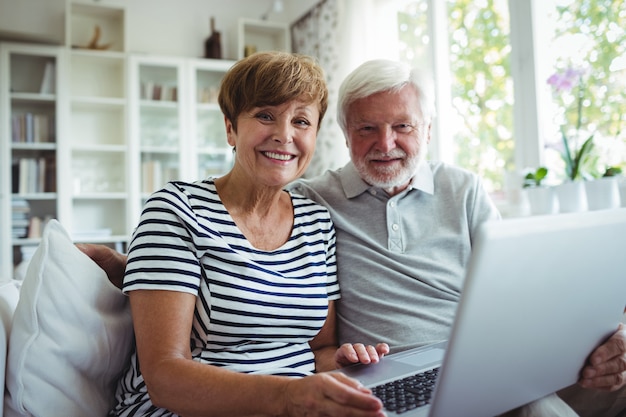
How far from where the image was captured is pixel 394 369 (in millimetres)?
929

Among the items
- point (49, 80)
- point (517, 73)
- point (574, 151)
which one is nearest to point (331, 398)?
point (574, 151)

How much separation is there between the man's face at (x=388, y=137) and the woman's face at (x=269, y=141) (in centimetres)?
30

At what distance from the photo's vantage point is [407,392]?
807 millimetres

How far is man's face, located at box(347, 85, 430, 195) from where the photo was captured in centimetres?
146

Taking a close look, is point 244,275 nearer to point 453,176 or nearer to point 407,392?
point 407,392

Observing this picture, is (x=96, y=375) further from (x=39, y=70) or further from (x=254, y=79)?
(x=39, y=70)

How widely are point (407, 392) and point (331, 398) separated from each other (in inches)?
6.8

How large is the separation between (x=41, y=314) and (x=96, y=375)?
0.62 feet

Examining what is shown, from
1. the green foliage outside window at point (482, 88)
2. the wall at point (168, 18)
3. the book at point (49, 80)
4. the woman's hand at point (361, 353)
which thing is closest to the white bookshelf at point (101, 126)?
the book at point (49, 80)

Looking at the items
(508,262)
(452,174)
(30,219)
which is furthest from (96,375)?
(30,219)

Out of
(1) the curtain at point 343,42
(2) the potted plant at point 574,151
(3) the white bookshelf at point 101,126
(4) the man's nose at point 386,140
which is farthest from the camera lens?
(3) the white bookshelf at point 101,126

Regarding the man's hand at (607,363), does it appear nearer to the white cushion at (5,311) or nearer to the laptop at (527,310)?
the laptop at (527,310)

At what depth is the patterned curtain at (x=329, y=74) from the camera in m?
3.79

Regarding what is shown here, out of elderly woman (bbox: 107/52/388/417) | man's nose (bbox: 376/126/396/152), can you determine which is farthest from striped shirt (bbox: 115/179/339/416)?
man's nose (bbox: 376/126/396/152)
